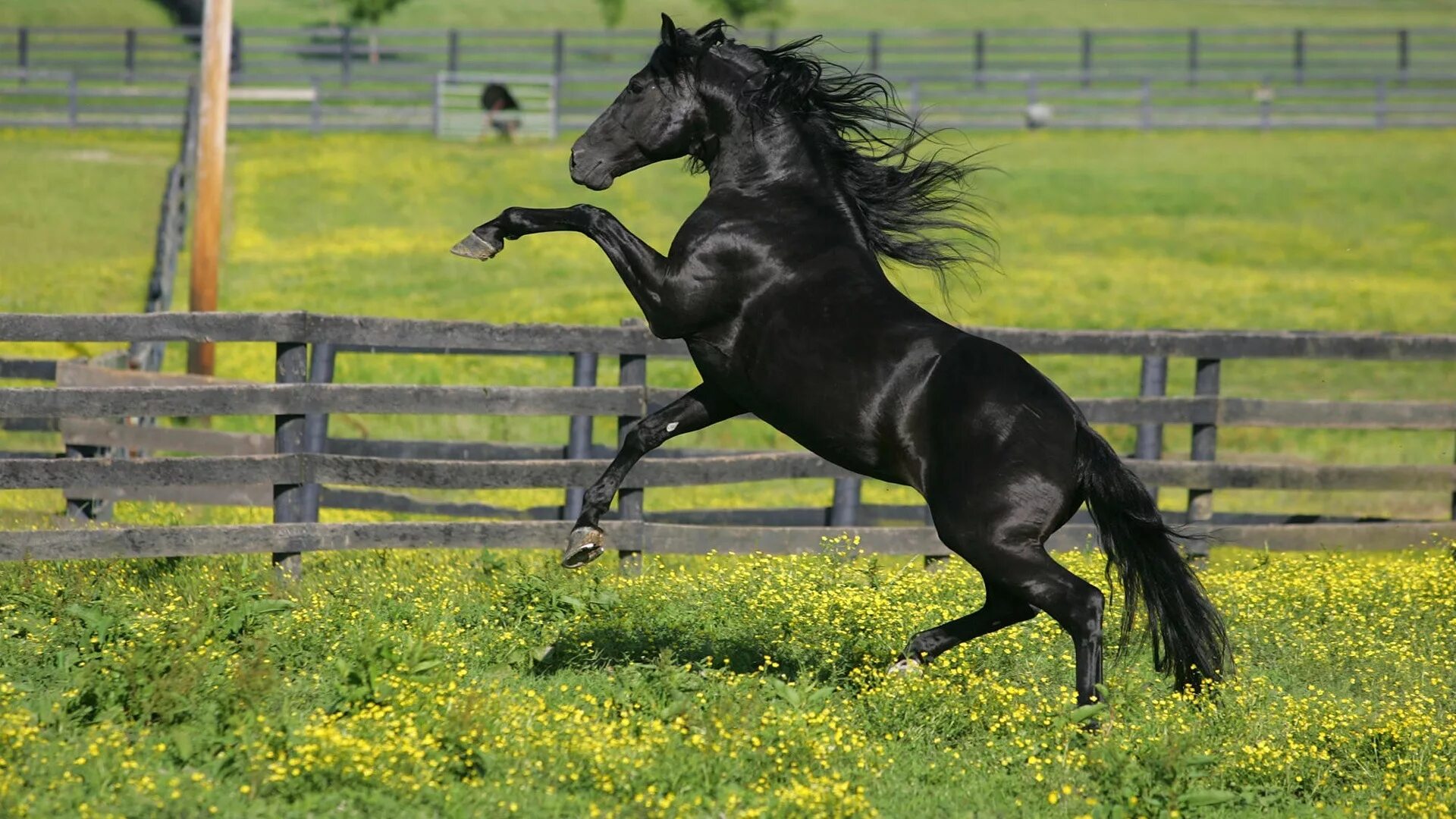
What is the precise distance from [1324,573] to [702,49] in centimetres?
502

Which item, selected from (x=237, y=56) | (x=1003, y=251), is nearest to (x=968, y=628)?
(x=1003, y=251)

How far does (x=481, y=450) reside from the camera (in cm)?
1093

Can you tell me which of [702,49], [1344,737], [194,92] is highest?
[194,92]

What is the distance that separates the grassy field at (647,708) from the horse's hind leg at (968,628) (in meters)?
0.09

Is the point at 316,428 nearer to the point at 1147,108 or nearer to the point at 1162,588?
the point at 1162,588

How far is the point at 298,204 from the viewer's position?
29391 millimetres

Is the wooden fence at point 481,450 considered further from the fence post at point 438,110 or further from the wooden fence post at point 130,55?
the wooden fence post at point 130,55

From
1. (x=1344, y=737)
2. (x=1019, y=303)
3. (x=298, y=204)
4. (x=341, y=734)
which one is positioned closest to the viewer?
(x=341, y=734)

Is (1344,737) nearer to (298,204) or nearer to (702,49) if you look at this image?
(702,49)

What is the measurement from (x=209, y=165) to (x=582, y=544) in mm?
9586

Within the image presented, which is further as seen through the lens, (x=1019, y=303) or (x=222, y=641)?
(x=1019, y=303)

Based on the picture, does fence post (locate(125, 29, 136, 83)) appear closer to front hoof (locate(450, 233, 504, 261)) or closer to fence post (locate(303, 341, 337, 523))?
fence post (locate(303, 341, 337, 523))

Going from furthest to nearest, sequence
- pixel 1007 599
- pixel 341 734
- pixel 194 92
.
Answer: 1. pixel 194 92
2. pixel 1007 599
3. pixel 341 734

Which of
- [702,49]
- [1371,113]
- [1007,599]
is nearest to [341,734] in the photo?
[1007,599]
